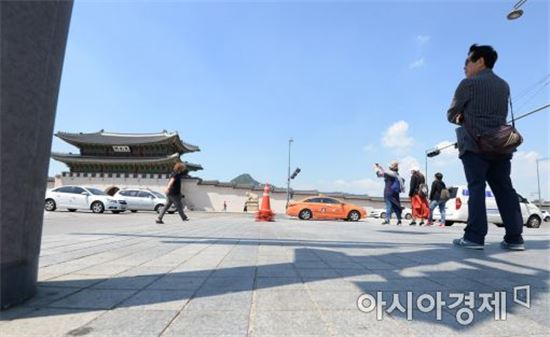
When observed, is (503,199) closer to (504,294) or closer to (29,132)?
(504,294)

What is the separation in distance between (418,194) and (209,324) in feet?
35.6

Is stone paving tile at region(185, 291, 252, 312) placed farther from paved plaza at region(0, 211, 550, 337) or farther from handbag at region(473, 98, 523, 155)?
handbag at region(473, 98, 523, 155)

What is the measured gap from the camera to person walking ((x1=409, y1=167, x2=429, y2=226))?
11344mm

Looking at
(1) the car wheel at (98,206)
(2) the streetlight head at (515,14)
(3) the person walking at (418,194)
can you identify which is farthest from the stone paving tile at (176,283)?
(1) the car wheel at (98,206)

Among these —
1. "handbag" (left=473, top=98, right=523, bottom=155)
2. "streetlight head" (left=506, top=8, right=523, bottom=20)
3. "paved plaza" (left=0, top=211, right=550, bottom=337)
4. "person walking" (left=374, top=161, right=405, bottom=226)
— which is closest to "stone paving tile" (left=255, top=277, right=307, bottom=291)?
"paved plaza" (left=0, top=211, right=550, bottom=337)

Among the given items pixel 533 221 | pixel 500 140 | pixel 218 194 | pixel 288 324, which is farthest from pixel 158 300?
pixel 218 194

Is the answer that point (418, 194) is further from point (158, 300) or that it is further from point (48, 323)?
point (48, 323)

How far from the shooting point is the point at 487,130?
3.86m

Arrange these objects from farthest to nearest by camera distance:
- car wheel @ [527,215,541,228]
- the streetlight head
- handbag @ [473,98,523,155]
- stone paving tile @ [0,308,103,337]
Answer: car wheel @ [527,215,541,228]
the streetlight head
handbag @ [473,98,523,155]
stone paving tile @ [0,308,103,337]

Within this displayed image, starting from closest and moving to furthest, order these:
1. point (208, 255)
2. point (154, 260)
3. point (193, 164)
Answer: point (154, 260) → point (208, 255) → point (193, 164)

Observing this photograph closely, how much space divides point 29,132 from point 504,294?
267 centimetres

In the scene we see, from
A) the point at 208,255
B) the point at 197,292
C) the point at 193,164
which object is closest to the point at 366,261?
the point at 208,255

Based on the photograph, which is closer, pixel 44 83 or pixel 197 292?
pixel 44 83

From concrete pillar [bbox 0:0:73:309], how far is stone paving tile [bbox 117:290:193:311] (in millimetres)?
533
